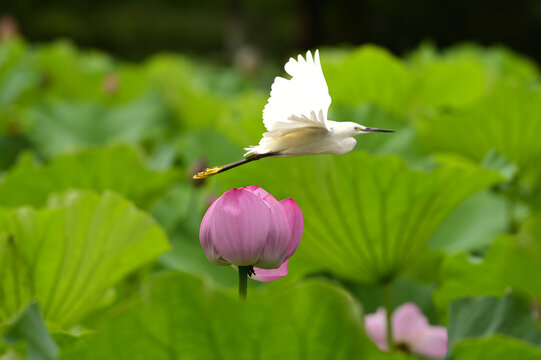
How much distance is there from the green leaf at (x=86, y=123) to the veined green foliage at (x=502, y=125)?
26.8 inches

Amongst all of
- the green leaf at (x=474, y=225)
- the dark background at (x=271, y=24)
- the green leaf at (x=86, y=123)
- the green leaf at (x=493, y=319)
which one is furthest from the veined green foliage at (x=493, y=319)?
the dark background at (x=271, y=24)

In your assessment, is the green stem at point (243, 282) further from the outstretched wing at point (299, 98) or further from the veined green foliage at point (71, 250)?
the veined green foliage at point (71, 250)

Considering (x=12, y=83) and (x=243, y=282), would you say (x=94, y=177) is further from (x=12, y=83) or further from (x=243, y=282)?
(x=12, y=83)

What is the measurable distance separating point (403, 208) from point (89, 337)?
381 millimetres

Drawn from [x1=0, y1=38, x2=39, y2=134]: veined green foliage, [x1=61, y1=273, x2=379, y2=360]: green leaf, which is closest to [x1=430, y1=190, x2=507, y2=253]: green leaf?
[x1=61, y1=273, x2=379, y2=360]: green leaf

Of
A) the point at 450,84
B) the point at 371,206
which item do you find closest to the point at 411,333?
the point at 371,206

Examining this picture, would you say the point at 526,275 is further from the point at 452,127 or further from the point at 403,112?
the point at 403,112

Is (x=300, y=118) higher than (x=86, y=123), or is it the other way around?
(x=300, y=118)

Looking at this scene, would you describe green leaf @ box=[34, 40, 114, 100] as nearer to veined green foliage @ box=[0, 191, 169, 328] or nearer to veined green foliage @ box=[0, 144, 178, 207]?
veined green foliage @ box=[0, 144, 178, 207]

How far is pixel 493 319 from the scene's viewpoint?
0.44 m

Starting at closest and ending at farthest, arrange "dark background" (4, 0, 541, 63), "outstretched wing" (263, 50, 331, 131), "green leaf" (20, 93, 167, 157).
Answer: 1. "outstretched wing" (263, 50, 331, 131)
2. "green leaf" (20, 93, 167, 157)
3. "dark background" (4, 0, 541, 63)

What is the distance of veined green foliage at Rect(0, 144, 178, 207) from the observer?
0.82m

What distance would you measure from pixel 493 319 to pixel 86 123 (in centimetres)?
111

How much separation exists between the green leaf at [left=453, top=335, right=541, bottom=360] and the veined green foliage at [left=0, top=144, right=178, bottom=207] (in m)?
0.56
